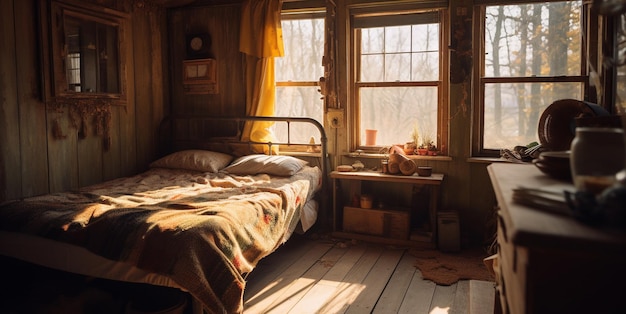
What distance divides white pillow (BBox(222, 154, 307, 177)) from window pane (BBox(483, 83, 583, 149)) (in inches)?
65.4

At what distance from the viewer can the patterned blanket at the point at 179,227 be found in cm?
219

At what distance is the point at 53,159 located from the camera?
366 centimetres

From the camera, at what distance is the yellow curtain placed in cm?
440

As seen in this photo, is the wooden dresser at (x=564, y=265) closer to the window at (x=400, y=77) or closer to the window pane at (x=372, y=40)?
the window at (x=400, y=77)

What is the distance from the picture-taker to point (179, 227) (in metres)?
2.26

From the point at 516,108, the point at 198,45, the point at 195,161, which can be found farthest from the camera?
the point at 198,45

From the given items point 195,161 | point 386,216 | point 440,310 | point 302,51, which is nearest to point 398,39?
point 302,51

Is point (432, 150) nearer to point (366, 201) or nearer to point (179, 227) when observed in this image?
point (366, 201)

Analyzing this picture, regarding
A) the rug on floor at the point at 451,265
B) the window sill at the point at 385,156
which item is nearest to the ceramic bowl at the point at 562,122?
the rug on floor at the point at 451,265

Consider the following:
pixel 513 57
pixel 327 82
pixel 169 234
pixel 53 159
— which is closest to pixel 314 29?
pixel 327 82

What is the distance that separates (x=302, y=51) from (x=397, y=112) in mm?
1105

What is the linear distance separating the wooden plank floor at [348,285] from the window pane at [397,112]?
1053mm

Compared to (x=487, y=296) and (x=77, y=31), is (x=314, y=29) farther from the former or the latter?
(x=487, y=296)

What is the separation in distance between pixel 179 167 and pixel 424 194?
7.28 ft
